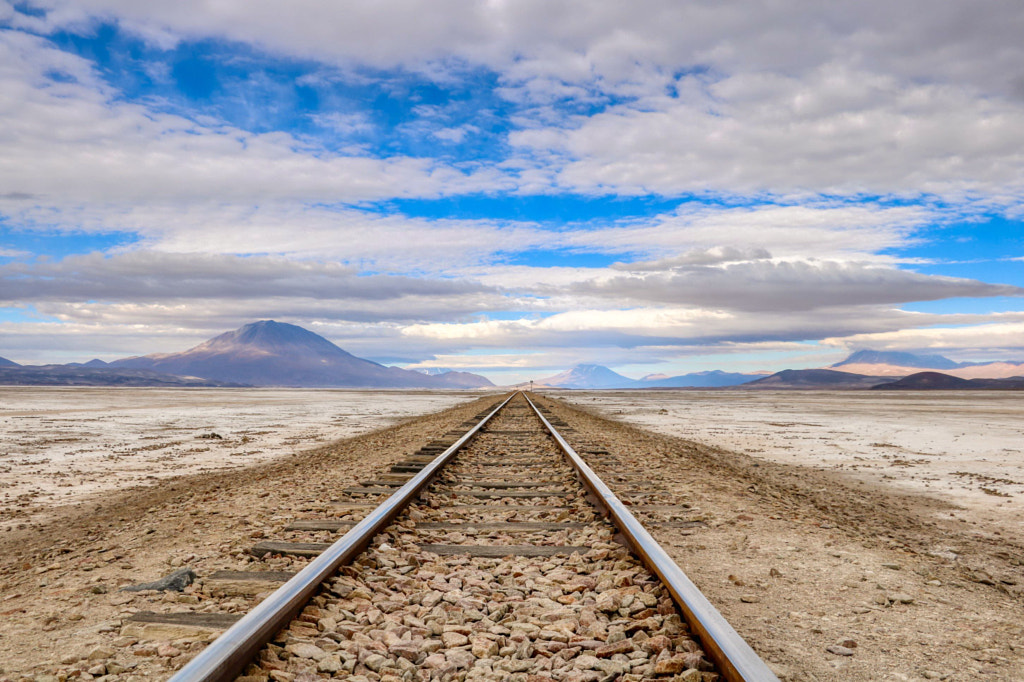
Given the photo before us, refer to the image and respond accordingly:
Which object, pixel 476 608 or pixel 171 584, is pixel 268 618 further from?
pixel 171 584

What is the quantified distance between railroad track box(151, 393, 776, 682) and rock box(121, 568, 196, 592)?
21 centimetres

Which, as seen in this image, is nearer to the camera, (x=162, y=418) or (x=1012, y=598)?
(x=1012, y=598)

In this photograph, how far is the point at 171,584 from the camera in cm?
417

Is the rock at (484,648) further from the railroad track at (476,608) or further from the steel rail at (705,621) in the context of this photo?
the steel rail at (705,621)

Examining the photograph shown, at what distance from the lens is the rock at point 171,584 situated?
4137mm

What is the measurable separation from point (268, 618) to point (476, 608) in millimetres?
1260

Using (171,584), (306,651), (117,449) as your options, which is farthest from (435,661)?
(117,449)

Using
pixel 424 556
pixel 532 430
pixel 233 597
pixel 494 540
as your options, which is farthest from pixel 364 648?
pixel 532 430

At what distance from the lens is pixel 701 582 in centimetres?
445

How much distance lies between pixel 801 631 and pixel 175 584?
401cm

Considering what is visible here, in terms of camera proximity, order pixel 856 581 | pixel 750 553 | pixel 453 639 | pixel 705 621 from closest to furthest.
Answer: pixel 705 621, pixel 453 639, pixel 856 581, pixel 750 553

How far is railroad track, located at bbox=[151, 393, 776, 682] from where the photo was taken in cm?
296

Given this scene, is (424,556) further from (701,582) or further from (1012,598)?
(1012,598)

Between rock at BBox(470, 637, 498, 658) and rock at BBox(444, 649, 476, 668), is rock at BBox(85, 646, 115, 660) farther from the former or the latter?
rock at BBox(470, 637, 498, 658)
